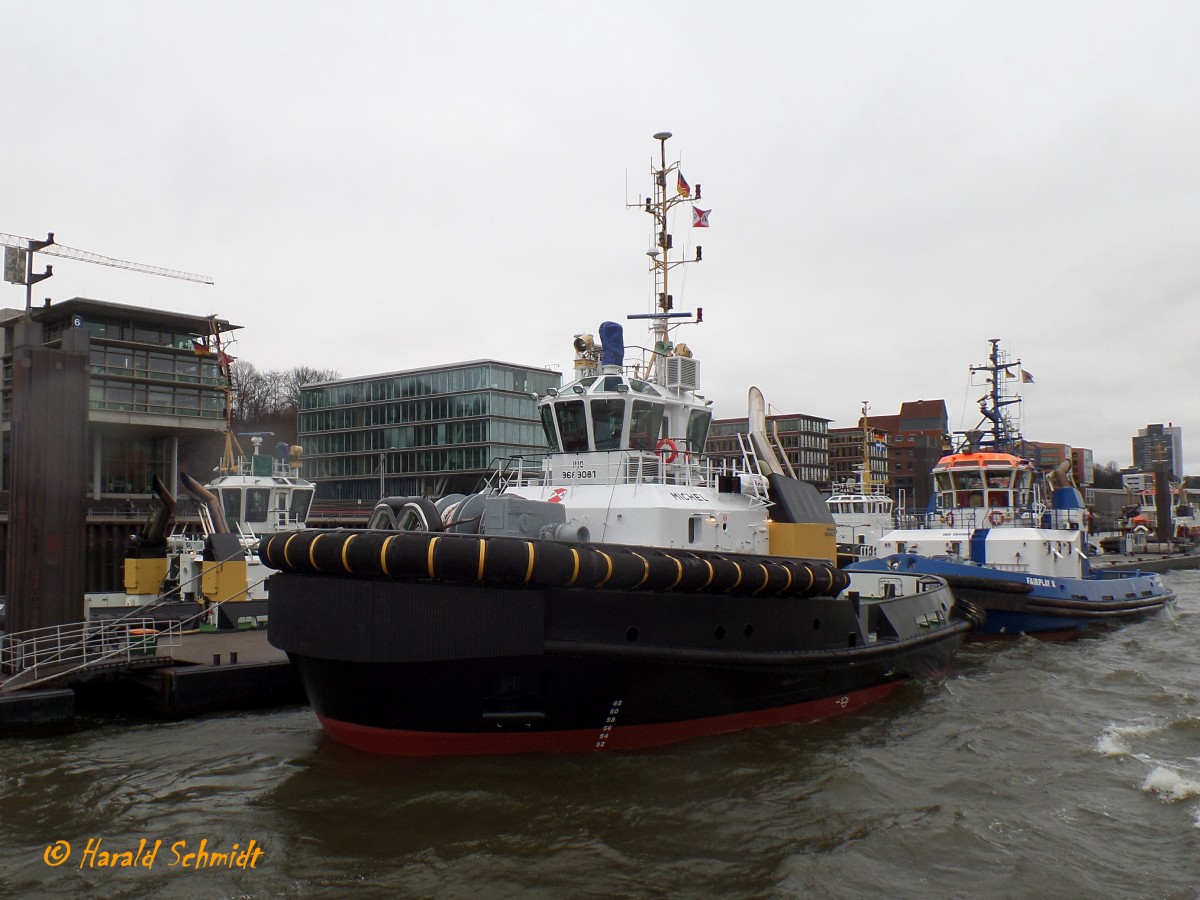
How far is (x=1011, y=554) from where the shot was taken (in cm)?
1769

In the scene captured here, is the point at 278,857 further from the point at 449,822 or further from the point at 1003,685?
the point at 1003,685

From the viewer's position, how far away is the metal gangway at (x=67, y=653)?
888 cm

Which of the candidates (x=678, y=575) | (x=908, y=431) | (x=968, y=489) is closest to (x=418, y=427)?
(x=968, y=489)

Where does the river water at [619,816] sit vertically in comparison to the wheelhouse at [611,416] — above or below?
below

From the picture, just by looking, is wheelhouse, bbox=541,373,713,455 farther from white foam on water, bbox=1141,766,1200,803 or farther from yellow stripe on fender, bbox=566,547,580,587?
white foam on water, bbox=1141,766,1200,803

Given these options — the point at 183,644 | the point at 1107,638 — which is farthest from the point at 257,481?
the point at 1107,638

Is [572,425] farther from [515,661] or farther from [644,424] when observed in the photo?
[515,661]

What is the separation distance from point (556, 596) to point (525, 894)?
221 cm

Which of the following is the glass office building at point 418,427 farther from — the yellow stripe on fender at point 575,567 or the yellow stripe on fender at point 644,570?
the yellow stripe on fender at point 575,567

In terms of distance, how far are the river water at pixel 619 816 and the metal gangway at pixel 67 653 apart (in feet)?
2.34

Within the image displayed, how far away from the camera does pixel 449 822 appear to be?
6.20 m

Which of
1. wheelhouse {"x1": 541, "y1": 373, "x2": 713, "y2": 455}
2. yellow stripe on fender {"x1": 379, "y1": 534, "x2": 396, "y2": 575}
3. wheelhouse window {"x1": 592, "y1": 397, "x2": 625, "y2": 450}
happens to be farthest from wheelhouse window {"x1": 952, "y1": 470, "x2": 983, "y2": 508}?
yellow stripe on fender {"x1": 379, "y1": 534, "x2": 396, "y2": 575}

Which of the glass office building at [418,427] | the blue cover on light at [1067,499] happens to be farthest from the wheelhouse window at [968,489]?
the glass office building at [418,427]

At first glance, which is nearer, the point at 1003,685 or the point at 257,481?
the point at 1003,685
